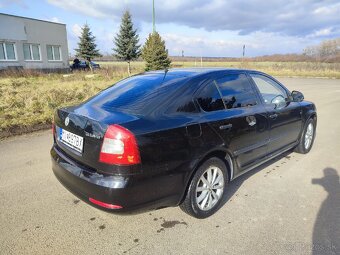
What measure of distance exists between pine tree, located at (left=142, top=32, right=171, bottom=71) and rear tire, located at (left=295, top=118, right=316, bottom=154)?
1737 centimetres

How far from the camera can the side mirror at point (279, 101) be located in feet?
14.0

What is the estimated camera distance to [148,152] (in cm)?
257

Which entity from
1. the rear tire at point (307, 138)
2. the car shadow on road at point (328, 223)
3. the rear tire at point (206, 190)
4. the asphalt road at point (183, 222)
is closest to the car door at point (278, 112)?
the rear tire at point (307, 138)

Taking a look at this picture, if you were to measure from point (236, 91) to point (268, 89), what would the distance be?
1057 mm

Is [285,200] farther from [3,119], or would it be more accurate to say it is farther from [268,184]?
[3,119]

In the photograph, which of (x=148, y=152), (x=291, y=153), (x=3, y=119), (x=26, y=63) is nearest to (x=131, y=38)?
(x=26, y=63)

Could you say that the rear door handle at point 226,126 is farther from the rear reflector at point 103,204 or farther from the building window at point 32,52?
the building window at point 32,52

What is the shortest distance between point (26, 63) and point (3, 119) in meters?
23.5

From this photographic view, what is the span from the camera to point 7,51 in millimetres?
25969

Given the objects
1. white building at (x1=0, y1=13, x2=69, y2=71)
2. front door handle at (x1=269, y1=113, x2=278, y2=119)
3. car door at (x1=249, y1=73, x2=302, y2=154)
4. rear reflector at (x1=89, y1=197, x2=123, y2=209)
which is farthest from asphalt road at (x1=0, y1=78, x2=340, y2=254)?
white building at (x1=0, y1=13, x2=69, y2=71)

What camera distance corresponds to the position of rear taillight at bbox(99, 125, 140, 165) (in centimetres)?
249

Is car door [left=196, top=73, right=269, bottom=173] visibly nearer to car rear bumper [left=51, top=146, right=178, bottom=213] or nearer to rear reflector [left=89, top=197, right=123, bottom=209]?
car rear bumper [left=51, top=146, right=178, bottom=213]

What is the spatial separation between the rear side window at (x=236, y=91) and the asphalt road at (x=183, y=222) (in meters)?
1.22

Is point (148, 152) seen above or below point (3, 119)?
above
